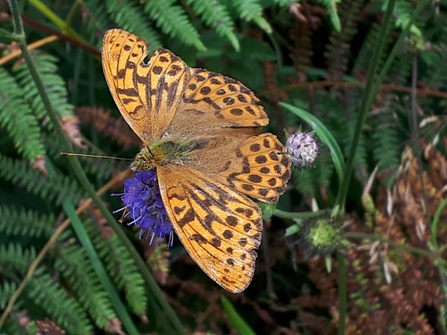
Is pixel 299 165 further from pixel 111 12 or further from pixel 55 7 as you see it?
pixel 55 7

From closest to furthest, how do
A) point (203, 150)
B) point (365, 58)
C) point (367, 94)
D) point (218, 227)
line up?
point (218, 227)
point (367, 94)
point (203, 150)
point (365, 58)

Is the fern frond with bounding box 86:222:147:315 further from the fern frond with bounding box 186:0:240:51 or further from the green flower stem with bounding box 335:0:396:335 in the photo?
the fern frond with bounding box 186:0:240:51

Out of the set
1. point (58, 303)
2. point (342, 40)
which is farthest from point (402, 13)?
point (58, 303)

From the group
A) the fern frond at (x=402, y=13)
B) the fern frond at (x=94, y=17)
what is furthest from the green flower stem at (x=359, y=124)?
the fern frond at (x=94, y=17)

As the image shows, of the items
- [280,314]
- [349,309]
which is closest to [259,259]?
[280,314]

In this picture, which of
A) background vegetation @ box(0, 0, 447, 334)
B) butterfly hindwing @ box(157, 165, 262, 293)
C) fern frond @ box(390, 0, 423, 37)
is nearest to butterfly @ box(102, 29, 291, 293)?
butterfly hindwing @ box(157, 165, 262, 293)

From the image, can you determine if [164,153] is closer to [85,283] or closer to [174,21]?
[174,21]

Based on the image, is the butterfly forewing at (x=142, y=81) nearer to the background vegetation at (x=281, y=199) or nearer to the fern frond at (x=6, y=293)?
the background vegetation at (x=281, y=199)
